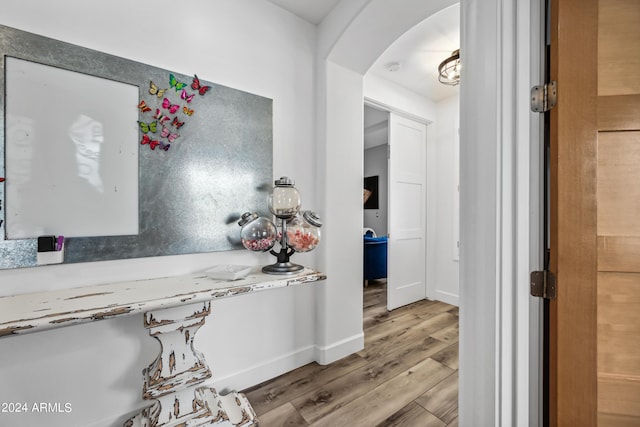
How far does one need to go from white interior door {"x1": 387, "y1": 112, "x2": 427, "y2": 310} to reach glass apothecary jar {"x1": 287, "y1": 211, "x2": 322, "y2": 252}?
180 cm

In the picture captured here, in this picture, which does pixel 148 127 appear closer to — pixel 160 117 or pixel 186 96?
pixel 160 117

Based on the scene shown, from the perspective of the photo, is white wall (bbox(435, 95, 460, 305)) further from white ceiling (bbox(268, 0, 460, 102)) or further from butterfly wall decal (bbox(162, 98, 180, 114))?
butterfly wall decal (bbox(162, 98, 180, 114))

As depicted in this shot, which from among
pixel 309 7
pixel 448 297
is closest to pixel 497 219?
pixel 309 7

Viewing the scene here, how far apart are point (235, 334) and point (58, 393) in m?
0.82

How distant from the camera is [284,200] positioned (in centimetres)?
153

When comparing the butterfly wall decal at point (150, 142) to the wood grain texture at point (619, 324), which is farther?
the butterfly wall decal at point (150, 142)

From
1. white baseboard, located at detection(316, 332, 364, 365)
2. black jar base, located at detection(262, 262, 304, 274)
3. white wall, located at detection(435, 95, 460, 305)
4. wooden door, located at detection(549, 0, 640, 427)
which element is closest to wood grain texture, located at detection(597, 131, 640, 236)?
wooden door, located at detection(549, 0, 640, 427)

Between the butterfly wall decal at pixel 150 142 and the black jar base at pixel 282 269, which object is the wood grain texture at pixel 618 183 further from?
the butterfly wall decal at pixel 150 142

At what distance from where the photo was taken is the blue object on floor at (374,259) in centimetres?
406

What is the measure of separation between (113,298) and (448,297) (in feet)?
11.3

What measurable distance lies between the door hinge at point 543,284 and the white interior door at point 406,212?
2287mm

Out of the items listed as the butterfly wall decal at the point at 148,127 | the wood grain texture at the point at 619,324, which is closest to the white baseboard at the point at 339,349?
the wood grain texture at the point at 619,324

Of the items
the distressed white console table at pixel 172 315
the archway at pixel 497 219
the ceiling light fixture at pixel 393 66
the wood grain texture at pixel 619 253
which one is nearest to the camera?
the wood grain texture at pixel 619 253

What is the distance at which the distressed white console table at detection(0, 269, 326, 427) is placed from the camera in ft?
3.37
